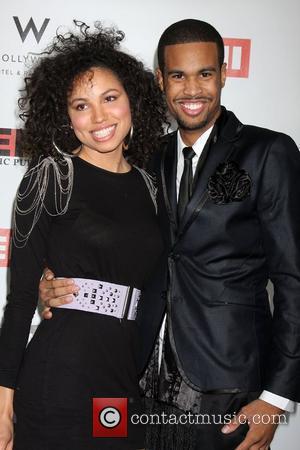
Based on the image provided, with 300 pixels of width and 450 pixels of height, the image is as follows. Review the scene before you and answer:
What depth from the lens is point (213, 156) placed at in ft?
6.94

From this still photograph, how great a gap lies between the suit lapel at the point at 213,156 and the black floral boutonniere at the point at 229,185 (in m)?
0.03

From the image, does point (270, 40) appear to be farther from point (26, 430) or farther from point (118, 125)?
point (26, 430)

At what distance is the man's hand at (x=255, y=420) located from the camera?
78.5 inches

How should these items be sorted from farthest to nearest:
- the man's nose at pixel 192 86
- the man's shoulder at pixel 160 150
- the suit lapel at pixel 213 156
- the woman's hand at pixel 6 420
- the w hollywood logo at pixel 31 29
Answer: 1. the w hollywood logo at pixel 31 29
2. the man's shoulder at pixel 160 150
3. the man's nose at pixel 192 86
4. the suit lapel at pixel 213 156
5. the woman's hand at pixel 6 420

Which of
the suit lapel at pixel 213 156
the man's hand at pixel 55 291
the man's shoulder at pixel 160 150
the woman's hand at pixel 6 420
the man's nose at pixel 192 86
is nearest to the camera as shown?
the woman's hand at pixel 6 420

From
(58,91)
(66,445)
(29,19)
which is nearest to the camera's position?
(66,445)

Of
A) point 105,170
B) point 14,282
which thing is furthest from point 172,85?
point 14,282

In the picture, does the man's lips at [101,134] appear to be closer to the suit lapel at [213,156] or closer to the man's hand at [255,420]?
the suit lapel at [213,156]

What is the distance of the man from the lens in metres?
2.00

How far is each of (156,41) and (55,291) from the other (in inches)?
64.3

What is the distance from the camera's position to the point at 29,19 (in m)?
2.98

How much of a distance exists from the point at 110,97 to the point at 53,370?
97cm

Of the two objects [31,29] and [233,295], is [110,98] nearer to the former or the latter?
[233,295]

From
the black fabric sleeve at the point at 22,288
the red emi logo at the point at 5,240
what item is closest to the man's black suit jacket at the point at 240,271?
the black fabric sleeve at the point at 22,288
